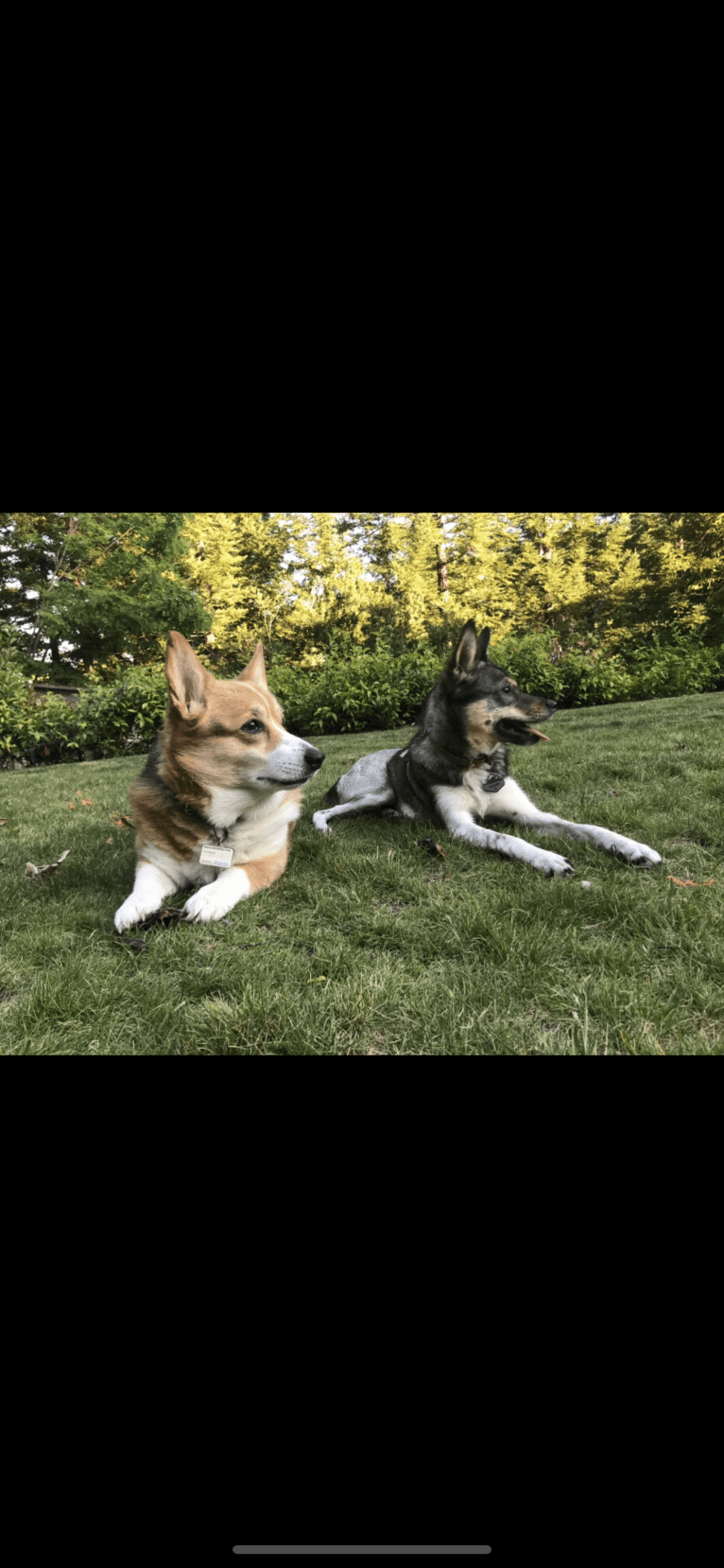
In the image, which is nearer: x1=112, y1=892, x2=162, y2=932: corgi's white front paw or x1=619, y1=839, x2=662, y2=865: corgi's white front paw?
x1=112, y1=892, x2=162, y2=932: corgi's white front paw

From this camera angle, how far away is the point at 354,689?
19.1ft

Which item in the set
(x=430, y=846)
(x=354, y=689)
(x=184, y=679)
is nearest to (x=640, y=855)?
(x=430, y=846)

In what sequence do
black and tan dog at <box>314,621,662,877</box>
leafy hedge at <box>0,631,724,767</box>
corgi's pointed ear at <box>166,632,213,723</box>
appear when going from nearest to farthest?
corgi's pointed ear at <box>166,632,213,723</box> < black and tan dog at <box>314,621,662,877</box> < leafy hedge at <box>0,631,724,767</box>

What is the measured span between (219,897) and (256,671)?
43.5 inches

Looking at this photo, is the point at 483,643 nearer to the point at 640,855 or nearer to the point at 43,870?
the point at 640,855

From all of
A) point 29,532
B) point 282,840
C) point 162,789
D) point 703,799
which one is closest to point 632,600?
point 703,799

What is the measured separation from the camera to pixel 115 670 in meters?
5.48

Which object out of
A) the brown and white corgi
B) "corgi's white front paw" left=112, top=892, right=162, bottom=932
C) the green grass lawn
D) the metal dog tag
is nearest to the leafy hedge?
the green grass lawn

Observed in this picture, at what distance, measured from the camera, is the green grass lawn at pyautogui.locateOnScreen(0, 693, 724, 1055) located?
139 centimetres

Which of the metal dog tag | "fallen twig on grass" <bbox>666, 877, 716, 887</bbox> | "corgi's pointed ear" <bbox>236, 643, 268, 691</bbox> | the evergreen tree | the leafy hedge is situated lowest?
"fallen twig on grass" <bbox>666, 877, 716, 887</bbox>

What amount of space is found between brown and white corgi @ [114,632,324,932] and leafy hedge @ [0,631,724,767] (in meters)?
2.96

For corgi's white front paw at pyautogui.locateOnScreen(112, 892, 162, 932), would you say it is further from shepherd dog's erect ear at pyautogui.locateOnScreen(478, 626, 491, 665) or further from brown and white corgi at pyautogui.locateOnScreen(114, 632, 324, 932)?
shepherd dog's erect ear at pyautogui.locateOnScreen(478, 626, 491, 665)

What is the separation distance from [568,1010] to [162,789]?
1791 mm

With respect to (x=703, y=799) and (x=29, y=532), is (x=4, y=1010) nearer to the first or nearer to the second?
(x=29, y=532)
